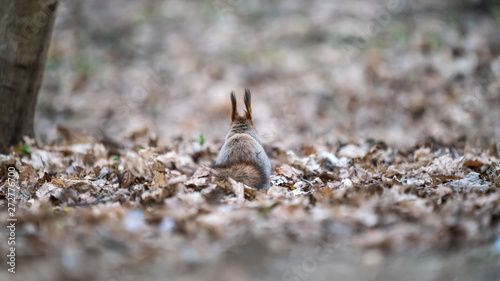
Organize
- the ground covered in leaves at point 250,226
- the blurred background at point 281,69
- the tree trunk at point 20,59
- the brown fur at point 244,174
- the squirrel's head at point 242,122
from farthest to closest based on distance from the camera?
the blurred background at point 281,69, the tree trunk at point 20,59, the squirrel's head at point 242,122, the brown fur at point 244,174, the ground covered in leaves at point 250,226

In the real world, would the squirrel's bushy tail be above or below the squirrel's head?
below

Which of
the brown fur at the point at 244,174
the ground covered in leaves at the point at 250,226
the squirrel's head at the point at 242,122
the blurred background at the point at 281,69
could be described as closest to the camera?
the ground covered in leaves at the point at 250,226

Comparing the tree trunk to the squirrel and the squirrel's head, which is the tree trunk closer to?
the squirrel's head

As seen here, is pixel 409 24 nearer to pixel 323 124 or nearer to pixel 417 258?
pixel 323 124

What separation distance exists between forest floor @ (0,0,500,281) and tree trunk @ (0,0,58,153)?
306mm

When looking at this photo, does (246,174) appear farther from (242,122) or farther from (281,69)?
(281,69)

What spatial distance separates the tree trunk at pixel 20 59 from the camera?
468 cm

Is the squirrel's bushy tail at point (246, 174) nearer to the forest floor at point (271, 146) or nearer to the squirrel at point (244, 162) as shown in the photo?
the squirrel at point (244, 162)

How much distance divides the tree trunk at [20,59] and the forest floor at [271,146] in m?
0.31

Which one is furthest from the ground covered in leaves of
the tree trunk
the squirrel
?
the tree trunk

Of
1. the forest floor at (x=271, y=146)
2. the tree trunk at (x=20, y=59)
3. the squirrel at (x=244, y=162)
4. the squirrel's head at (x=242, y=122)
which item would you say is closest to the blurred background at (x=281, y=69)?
the forest floor at (x=271, y=146)

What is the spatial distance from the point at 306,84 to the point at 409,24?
9.25 feet

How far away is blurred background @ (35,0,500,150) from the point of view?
8180 millimetres

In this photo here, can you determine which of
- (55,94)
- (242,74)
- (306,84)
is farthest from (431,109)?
(55,94)
